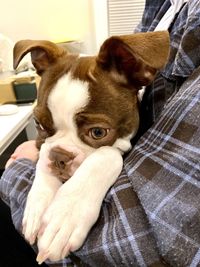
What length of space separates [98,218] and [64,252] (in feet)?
0.27

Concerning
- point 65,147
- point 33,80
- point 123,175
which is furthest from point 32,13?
point 123,175

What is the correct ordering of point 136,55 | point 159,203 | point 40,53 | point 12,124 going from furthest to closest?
1. point 12,124
2. point 40,53
3. point 136,55
4. point 159,203

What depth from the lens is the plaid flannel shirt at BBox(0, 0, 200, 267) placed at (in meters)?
0.49

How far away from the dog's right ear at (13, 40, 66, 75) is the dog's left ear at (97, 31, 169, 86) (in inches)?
6.0

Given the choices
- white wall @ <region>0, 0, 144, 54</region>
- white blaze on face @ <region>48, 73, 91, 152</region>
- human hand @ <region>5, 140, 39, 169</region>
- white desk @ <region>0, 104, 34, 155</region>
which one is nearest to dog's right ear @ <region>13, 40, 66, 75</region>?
white blaze on face @ <region>48, 73, 91, 152</region>

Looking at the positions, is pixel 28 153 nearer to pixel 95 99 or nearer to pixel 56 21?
pixel 95 99

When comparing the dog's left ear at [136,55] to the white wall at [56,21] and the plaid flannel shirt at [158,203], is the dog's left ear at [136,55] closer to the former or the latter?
the plaid flannel shirt at [158,203]

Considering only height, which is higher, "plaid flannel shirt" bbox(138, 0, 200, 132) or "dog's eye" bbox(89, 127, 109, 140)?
"plaid flannel shirt" bbox(138, 0, 200, 132)

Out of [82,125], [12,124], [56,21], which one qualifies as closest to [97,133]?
[82,125]

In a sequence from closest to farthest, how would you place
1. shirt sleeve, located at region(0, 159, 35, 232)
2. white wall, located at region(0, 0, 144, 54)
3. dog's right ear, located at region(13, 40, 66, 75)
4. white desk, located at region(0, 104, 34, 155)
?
shirt sleeve, located at region(0, 159, 35, 232) < dog's right ear, located at region(13, 40, 66, 75) < white desk, located at region(0, 104, 34, 155) < white wall, located at region(0, 0, 144, 54)

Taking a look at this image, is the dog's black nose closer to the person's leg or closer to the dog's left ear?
the dog's left ear

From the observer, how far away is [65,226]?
23.1 inches

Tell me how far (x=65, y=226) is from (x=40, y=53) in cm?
49

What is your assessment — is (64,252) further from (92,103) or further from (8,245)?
(8,245)
